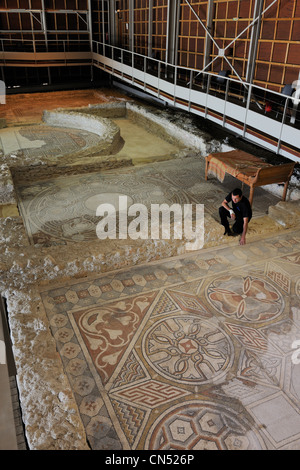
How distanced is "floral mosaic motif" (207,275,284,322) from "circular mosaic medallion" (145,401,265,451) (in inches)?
46.9

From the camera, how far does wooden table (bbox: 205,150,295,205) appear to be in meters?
5.62

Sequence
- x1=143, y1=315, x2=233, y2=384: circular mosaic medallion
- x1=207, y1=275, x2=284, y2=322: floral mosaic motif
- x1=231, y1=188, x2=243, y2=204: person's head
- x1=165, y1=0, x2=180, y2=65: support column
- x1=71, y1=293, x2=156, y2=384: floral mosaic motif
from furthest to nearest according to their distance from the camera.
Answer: x1=165, y1=0, x2=180, y2=65: support column < x1=231, y1=188, x2=243, y2=204: person's head < x1=207, y1=275, x2=284, y2=322: floral mosaic motif < x1=71, y1=293, x2=156, y2=384: floral mosaic motif < x1=143, y1=315, x2=233, y2=384: circular mosaic medallion

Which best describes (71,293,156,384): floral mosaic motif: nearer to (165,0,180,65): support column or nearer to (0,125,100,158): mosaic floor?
(0,125,100,158): mosaic floor

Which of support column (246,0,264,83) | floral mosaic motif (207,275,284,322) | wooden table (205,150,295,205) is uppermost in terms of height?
support column (246,0,264,83)

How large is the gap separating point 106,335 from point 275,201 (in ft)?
13.3

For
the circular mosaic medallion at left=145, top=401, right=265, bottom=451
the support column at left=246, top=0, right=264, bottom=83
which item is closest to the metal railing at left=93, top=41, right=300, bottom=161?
the support column at left=246, top=0, right=264, bottom=83

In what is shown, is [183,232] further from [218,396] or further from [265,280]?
[218,396]

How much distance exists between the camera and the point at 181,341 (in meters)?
3.62

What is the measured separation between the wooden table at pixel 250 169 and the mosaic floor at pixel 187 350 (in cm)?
127

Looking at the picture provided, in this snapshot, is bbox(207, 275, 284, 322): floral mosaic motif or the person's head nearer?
bbox(207, 275, 284, 322): floral mosaic motif

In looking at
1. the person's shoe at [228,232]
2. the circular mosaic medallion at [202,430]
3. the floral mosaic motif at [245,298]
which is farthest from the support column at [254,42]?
the circular mosaic medallion at [202,430]

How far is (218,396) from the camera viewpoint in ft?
10.1

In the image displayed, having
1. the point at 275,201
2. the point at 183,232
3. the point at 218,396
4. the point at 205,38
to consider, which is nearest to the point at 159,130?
the point at 205,38

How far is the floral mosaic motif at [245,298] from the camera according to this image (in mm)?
3976
